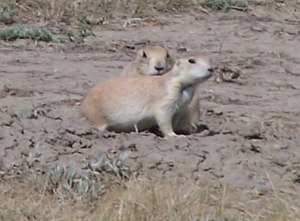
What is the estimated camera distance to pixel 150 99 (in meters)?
7.35

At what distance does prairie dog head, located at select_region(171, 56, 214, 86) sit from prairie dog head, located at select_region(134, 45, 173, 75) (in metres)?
1.06

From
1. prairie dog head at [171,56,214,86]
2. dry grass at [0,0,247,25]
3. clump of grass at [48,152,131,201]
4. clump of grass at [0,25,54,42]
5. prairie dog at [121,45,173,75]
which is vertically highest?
prairie dog head at [171,56,214,86]

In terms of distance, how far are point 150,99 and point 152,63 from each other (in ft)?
3.99

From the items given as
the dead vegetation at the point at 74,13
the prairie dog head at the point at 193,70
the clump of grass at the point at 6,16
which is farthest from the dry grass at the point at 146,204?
the clump of grass at the point at 6,16

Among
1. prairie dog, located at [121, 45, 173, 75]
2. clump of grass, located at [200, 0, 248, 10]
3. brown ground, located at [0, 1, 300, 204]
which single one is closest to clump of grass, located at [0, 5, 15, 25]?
brown ground, located at [0, 1, 300, 204]

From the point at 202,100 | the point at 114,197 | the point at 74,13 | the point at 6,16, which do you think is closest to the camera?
the point at 114,197

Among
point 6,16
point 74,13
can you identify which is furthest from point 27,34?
point 74,13

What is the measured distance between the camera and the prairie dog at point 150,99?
7.34 metres

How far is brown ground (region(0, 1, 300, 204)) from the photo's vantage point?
22.2 ft

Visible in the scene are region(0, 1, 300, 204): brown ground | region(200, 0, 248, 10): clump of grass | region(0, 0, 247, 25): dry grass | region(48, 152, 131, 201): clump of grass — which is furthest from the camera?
region(200, 0, 248, 10): clump of grass

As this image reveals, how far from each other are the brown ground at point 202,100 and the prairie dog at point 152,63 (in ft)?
1.44

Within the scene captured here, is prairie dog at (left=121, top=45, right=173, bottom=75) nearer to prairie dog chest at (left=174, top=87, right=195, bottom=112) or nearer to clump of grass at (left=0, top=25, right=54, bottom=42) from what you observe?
prairie dog chest at (left=174, top=87, right=195, bottom=112)

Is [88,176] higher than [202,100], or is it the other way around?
[88,176]

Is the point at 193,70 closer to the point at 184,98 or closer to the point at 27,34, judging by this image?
the point at 184,98
